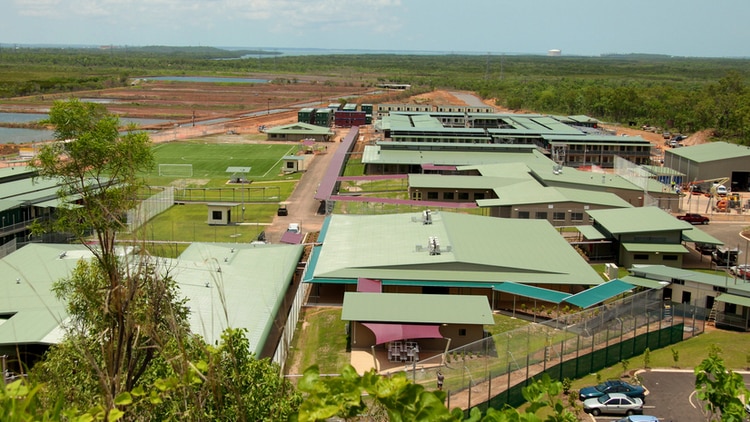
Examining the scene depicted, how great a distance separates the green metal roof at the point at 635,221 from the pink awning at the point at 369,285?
44.3 feet

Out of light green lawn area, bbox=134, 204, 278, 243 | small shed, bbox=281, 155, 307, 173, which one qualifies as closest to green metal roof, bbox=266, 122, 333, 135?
small shed, bbox=281, 155, 307, 173

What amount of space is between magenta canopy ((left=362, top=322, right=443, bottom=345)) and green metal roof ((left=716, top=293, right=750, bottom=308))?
37.6 feet

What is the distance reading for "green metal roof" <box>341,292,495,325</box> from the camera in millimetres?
24969

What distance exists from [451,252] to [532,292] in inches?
174

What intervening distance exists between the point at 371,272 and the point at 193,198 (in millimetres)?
23990

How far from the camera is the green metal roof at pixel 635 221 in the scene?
3616 cm

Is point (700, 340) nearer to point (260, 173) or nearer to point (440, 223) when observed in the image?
point (440, 223)

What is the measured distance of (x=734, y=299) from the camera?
90.5ft

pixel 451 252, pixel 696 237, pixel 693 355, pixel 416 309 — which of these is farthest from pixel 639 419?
pixel 696 237

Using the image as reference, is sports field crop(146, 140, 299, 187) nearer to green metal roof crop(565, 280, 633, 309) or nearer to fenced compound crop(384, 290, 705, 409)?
green metal roof crop(565, 280, 633, 309)

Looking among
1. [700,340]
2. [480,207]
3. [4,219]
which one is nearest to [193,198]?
[4,219]

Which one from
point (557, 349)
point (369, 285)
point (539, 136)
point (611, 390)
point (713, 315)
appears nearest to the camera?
point (611, 390)

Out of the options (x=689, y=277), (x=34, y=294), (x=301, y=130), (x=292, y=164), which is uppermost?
(x=301, y=130)

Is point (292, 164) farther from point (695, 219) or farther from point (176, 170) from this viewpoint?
point (695, 219)
